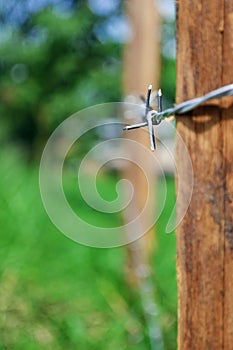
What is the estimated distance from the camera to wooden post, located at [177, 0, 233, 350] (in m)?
0.79

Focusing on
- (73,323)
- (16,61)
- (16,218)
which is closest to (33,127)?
(16,61)

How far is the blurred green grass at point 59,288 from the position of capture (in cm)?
186

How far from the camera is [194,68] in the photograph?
2.63 feet

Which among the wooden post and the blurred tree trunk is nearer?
the wooden post

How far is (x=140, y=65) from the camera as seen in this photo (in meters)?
2.55

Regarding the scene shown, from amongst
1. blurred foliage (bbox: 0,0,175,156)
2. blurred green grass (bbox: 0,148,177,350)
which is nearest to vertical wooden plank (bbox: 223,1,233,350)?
blurred green grass (bbox: 0,148,177,350)

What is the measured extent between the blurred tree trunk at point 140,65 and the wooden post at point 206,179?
166 cm

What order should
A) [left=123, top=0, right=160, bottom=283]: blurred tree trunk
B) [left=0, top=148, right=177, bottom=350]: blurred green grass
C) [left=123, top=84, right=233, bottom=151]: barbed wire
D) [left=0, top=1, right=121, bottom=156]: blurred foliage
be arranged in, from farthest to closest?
[left=0, top=1, right=121, bottom=156]: blurred foliage
[left=123, top=0, right=160, bottom=283]: blurred tree trunk
[left=0, top=148, right=177, bottom=350]: blurred green grass
[left=123, top=84, right=233, bottom=151]: barbed wire

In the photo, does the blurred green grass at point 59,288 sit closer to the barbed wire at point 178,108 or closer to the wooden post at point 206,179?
the wooden post at point 206,179

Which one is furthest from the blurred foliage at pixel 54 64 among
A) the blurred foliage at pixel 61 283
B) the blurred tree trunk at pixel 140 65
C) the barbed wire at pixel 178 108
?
the barbed wire at pixel 178 108

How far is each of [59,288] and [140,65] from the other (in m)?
0.88

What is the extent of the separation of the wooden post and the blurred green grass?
3.16ft

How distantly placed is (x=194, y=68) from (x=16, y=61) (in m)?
10.2

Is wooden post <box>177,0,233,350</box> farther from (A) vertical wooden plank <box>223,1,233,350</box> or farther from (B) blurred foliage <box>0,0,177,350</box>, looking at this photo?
(B) blurred foliage <box>0,0,177,350</box>
